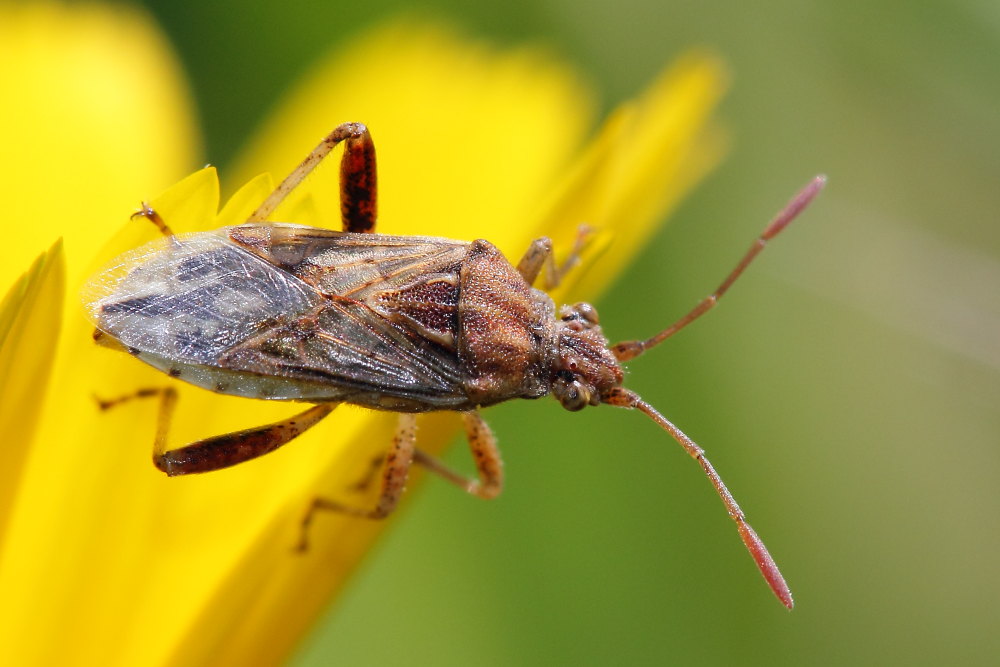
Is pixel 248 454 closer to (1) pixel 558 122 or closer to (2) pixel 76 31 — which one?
(1) pixel 558 122

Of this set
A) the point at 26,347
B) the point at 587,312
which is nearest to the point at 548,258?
the point at 587,312

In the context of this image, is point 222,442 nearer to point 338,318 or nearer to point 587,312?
point 338,318

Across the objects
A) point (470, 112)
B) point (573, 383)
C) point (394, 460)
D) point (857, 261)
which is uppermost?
point (857, 261)

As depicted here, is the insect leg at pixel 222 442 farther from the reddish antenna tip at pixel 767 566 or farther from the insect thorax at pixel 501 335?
the reddish antenna tip at pixel 767 566

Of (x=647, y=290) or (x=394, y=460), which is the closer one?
(x=394, y=460)

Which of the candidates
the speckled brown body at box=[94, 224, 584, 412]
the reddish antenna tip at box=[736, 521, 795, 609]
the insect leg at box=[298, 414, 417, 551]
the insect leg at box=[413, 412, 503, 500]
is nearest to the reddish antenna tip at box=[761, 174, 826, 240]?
the speckled brown body at box=[94, 224, 584, 412]

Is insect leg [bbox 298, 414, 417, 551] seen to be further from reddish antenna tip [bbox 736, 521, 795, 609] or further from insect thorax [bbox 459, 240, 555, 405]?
reddish antenna tip [bbox 736, 521, 795, 609]

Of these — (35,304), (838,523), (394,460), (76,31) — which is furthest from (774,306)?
(35,304)
